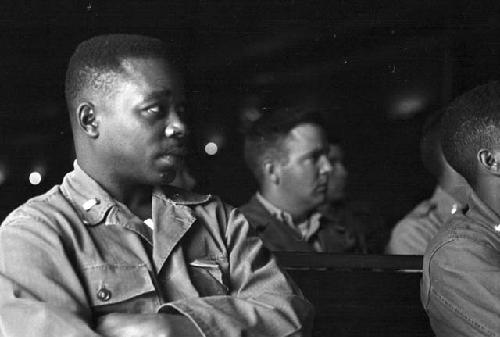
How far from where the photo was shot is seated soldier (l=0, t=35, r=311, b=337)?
5.71 feet

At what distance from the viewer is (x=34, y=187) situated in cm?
265

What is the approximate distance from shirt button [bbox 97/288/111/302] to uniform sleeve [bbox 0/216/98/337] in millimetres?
35

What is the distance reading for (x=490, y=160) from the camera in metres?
2.34

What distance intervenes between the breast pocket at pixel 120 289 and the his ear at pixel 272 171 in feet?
3.47

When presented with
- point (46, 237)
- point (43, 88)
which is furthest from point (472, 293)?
point (43, 88)

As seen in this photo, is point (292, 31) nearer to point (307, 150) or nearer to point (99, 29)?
point (307, 150)

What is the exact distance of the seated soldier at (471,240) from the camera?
84.0 inches

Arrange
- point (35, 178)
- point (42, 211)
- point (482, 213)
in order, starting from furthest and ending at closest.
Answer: point (35, 178), point (482, 213), point (42, 211)

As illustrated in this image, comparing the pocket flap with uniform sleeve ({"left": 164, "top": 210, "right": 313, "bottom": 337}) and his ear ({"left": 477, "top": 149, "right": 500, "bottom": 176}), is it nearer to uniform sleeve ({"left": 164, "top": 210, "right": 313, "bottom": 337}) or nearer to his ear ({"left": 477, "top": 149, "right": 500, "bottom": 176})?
uniform sleeve ({"left": 164, "top": 210, "right": 313, "bottom": 337})

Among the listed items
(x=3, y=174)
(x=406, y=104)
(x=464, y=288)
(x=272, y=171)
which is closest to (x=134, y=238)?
(x=464, y=288)

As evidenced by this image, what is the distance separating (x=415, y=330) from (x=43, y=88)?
136 centimetres

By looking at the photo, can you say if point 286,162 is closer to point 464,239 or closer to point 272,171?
point 272,171

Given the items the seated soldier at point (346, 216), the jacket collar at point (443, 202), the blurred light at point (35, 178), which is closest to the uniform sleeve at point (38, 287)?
the blurred light at point (35, 178)

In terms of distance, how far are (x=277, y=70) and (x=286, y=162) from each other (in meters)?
0.29
